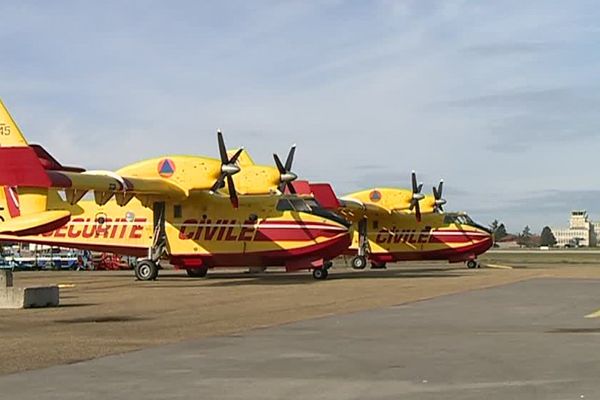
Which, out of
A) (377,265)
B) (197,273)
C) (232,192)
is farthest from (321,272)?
(377,265)

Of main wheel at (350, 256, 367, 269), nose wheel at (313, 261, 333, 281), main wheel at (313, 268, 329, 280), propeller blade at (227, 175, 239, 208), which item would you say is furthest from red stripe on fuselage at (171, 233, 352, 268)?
main wheel at (350, 256, 367, 269)

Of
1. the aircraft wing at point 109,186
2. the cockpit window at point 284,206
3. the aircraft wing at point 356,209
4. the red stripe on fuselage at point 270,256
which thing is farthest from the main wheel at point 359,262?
the aircraft wing at point 109,186

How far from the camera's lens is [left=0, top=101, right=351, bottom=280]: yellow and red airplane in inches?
1438

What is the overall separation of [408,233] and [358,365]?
1726 inches

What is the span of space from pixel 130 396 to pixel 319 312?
11669mm

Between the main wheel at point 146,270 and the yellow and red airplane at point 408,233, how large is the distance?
1796cm

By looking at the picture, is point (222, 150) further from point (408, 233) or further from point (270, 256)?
point (408, 233)

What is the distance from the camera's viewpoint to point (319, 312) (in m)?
20.9

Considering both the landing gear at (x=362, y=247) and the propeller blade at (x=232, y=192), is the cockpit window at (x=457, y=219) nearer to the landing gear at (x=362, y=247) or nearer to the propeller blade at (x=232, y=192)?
the landing gear at (x=362, y=247)

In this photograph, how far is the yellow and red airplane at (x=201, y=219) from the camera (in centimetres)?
3653

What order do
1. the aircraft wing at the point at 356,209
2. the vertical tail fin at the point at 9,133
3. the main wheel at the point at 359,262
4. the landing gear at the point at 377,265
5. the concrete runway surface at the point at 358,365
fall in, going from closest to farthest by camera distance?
the concrete runway surface at the point at 358,365, the vertical tail fin at the point at 9,133, the aircraft wing at the point at 356,209, the main wheel at the point at 359,262, the landing gear at the point at 377,265

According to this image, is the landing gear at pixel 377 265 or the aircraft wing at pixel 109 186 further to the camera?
the landing gear at pixel 377 265

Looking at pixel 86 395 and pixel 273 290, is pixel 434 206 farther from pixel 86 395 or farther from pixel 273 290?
pixel 86 395

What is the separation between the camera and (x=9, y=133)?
3256 centimetres
